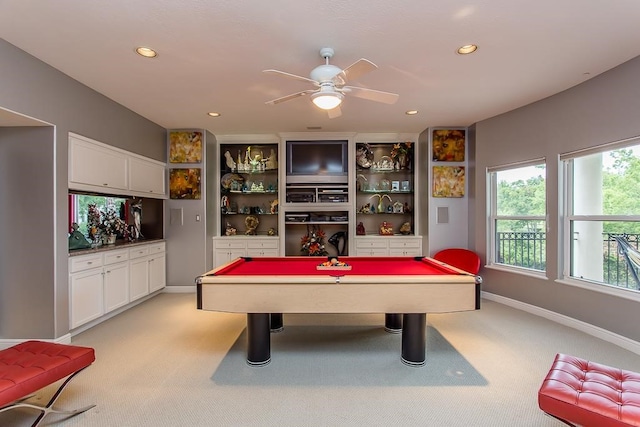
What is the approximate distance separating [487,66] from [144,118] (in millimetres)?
4344

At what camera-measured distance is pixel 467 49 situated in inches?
101

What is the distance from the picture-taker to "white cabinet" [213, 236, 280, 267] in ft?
17.1

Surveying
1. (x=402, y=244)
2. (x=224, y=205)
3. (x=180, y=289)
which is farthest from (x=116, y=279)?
(x=402, y=244)

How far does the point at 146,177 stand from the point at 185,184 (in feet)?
2.12

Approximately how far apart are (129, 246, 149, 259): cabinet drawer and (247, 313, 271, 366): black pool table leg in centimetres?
243

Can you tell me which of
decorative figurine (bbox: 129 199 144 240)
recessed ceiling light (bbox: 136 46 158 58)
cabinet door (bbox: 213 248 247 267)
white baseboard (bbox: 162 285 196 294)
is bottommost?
white baseboard (bbox: 162 285 196 294)

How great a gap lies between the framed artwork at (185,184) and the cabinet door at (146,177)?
0.45 feet

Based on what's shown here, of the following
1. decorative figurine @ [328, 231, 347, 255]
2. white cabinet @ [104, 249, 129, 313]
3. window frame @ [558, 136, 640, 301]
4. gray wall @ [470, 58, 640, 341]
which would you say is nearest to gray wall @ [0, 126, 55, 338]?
white cabinet @ [104, 249, 129, 313]

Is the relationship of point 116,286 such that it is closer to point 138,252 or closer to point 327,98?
point 138,252

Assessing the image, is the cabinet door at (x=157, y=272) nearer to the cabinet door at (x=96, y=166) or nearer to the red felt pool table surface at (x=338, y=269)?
the cabinet door at (x=96, y=166)

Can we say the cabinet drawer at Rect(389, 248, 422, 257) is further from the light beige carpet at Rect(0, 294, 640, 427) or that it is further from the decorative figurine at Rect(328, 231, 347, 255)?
the light beige carpet at Rect(0, 294, 640, 427)

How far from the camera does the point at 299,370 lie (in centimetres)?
253

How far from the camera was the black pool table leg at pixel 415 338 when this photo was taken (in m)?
2.54

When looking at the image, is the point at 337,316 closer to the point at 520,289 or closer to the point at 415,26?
the point at 520,289
